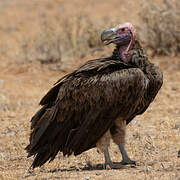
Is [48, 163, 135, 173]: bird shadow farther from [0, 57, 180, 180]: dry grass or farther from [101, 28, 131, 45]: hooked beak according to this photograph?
[101, 28, 131, 45]: hooked beak

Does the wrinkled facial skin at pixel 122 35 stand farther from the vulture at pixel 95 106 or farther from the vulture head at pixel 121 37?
the vulture at pixel 95 106

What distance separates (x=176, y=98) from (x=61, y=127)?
485 centimetres

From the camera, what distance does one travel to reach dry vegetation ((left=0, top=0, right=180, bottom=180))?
6.61 metres

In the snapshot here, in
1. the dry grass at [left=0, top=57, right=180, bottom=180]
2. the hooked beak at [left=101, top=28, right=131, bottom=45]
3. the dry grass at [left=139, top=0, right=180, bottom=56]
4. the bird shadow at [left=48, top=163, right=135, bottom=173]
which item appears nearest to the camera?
the dry grass at [left=0, top=57, right=180, bottom=180]

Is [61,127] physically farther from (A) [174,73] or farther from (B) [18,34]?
(B) [18,34]

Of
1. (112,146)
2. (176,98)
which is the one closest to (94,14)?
(176,98)

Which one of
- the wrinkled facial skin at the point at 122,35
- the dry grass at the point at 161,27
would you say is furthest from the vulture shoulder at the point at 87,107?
the dry grass at the point at 161,27

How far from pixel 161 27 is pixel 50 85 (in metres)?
2.85

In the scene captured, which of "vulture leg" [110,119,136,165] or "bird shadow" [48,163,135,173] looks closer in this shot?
"vulture leg" [110,119,136,165]

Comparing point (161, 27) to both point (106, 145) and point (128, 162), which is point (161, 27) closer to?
point (128, 162)

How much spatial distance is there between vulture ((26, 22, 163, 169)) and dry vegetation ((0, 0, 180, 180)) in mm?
324

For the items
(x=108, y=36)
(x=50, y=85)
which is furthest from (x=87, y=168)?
(x=50, y=85)

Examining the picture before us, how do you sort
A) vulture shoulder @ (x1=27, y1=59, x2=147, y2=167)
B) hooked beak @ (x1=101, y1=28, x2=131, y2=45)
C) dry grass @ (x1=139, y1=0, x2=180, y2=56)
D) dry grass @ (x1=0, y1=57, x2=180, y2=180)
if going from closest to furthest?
vulture shoulder @ (x1=27, y1=59, x2=147, y2=167), dry grass @ (x1=0, y1=57, x2=180, y2=180), hooked beak @ (x1=101, y1=28, x2=131, y2=45), dry grass @ (x1=139, y1=0, x2=180, y2=56)

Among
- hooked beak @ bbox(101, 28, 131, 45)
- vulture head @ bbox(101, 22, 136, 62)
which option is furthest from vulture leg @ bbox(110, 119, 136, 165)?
hooked beak @ bbox(101, 28, 131, 45)
